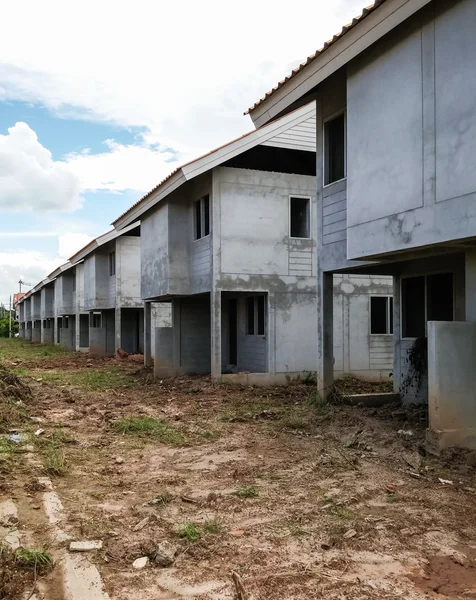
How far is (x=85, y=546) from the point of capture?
4.69 meters

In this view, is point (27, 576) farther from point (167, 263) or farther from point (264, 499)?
point (167, 263)

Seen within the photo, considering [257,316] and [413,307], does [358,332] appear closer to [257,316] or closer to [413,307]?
[257,316]

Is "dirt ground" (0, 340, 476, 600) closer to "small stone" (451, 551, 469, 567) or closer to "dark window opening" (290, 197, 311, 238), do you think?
"small stone" (451, 551, 469, 567)

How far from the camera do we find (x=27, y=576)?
13.7 ft

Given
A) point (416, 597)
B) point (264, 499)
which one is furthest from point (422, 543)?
point (264, 499)

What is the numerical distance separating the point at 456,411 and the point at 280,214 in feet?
31.3

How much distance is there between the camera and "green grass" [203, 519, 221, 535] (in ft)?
16.7

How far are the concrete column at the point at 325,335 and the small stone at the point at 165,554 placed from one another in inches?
269

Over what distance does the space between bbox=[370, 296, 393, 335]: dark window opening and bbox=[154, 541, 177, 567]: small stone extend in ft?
42.4

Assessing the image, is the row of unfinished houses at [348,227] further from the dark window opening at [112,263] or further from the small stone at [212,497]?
the dark window opening at [112,263]

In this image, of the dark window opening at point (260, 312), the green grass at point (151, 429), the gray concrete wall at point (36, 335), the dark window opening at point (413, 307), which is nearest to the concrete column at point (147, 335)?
the dark window opening at point (260, 312)

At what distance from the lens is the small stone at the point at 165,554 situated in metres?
4.41

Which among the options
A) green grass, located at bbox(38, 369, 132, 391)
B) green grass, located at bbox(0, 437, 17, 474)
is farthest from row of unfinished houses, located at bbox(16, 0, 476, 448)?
green grass, located at bbox(0, 437, 17, 474)

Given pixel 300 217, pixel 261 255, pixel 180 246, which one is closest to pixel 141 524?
pixel 261 255
